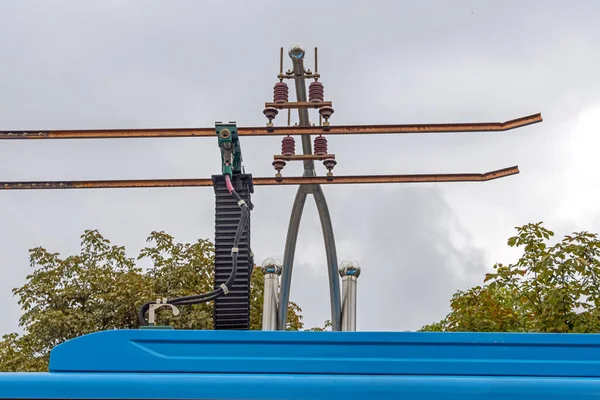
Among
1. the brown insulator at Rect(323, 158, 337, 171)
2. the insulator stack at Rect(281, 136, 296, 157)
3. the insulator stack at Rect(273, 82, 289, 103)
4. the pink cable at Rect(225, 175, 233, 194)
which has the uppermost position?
the insulator stack at Rect(273, 82, 289, 103)

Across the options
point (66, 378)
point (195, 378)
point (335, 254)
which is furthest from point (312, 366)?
point (335, 254)

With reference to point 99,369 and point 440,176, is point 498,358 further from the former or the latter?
point 440,176

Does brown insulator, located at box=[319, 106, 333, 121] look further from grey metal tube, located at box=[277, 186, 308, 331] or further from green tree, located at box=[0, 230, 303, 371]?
green tree, located at box=[0, 230, 303, 371]

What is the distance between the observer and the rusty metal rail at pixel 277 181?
19.6ft

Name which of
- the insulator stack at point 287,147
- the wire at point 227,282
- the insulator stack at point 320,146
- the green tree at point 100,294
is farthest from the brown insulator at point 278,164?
the green tree at point 100,294

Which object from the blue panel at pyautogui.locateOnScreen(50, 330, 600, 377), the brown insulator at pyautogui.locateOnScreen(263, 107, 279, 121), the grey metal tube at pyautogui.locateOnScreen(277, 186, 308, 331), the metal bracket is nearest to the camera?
the blue panel at pyautogui.locateOnScreen(50, 330, 600, 377)

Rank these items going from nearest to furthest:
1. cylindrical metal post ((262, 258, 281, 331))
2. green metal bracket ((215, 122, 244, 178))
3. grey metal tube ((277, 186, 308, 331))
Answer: green metal bracket ((215, 122, 244, 178)), cylindrical metal post ((262, 258, 281, 331)), grey metal tube ((277, 186, 308, 331))

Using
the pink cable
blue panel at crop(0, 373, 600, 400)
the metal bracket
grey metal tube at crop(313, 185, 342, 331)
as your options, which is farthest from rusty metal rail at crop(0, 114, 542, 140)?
blue panel at crop(0, 373, 600, 400)

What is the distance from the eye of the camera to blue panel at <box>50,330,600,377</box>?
3.36 metres

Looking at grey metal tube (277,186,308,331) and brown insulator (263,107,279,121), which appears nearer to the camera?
brown insulator (263,107,279,121)

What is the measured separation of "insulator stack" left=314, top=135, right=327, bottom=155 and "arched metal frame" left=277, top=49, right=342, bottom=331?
184 millimetres

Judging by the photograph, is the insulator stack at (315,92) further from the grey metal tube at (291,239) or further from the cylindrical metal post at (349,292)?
the cylindrical metal post at (349,292)

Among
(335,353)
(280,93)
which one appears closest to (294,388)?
(335,353)

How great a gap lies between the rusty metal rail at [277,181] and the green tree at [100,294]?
394 inches
